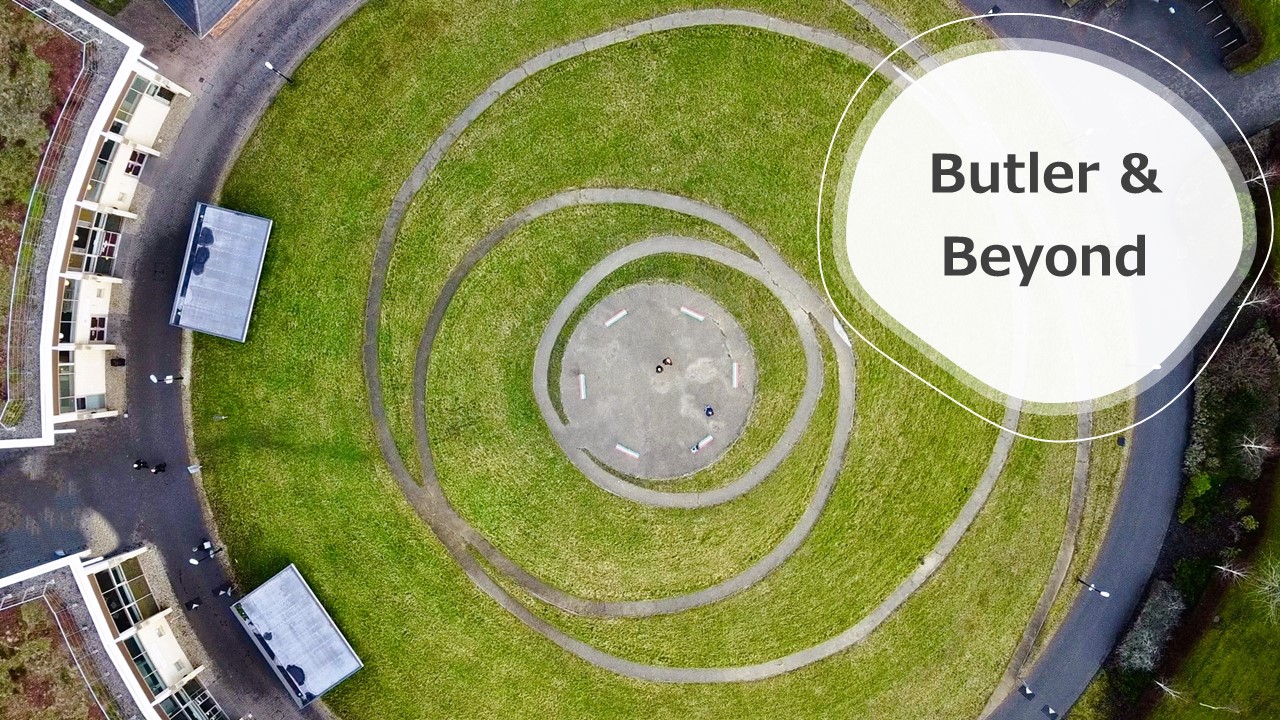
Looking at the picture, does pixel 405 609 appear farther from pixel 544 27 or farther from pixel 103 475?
pixel 544 27

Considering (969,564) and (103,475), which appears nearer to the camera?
(103,475)

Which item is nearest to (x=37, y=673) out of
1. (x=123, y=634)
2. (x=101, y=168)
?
(x=123, y=634)

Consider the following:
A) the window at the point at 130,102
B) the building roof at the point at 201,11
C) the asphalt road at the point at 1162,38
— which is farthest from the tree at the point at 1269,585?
the window at the point at 130,102

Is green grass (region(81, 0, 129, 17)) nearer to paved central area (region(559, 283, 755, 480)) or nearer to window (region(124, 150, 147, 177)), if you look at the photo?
window (region(124, 150, 147, 177))

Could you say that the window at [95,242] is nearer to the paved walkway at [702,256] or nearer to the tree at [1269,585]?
the paved walkway at [702,256]

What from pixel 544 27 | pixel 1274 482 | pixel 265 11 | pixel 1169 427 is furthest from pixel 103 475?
pixel 1274 482

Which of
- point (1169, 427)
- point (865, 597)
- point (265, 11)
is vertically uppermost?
point (265, 11)

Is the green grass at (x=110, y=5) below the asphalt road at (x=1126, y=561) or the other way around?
the other way around
